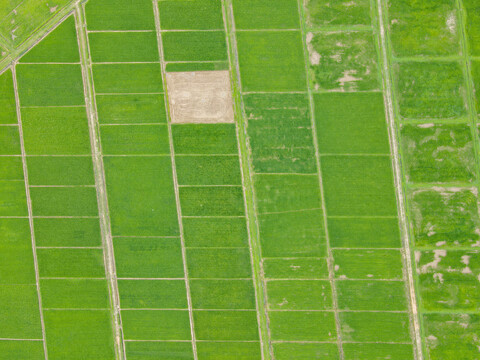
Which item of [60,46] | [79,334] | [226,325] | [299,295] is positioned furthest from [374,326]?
[60,46]

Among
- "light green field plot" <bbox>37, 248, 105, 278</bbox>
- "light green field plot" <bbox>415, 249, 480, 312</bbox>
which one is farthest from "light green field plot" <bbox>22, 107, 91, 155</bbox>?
"light green field plot" <bbox>415, 249, 480, 312</bbox>

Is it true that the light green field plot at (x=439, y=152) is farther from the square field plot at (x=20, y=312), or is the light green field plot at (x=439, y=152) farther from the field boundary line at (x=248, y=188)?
the square field plot at (x=20, y=312)

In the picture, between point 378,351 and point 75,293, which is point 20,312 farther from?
point 378,351

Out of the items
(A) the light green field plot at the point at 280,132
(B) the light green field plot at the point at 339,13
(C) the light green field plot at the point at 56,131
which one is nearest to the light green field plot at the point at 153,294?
(C) the light green field plot at the point at 56,131

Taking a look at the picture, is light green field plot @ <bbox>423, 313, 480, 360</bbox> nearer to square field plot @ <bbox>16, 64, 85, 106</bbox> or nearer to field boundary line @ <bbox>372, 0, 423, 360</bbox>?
field boundary line @ <bbox>372, 0, 423, 360</bbox>

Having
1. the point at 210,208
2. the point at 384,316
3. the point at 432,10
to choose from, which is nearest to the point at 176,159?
the point at 210,208
